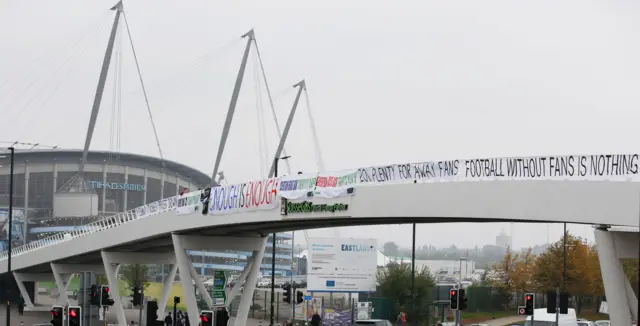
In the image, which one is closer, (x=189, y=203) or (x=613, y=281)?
(x=613, y=281)

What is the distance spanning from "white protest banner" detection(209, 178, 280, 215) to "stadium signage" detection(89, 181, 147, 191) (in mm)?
95759

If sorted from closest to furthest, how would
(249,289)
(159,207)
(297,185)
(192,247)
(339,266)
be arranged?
(297,185), (192,247), (159,207), (249,289), (339,266)

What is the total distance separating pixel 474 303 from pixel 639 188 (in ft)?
195

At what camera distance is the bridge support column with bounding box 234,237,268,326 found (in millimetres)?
56250

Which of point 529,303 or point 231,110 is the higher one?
point 231,110

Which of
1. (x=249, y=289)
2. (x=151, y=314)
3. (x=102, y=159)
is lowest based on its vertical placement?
(x=151, y=314)

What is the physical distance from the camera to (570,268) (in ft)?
275

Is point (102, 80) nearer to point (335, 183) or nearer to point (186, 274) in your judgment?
point (186, 274)

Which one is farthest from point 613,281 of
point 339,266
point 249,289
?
point 339,266

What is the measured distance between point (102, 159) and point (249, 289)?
3559 inches

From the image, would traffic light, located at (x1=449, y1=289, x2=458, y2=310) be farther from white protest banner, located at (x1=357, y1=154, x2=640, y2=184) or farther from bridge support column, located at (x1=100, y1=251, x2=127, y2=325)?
bridge support column, located at (x1=100, y1=251, x2=127, y2=325)

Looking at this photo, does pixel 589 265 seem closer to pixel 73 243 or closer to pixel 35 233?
pixel 73 243

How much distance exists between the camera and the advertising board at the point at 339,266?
6412 centimetres

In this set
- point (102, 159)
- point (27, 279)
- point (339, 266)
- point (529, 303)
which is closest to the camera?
point (529, 303)
